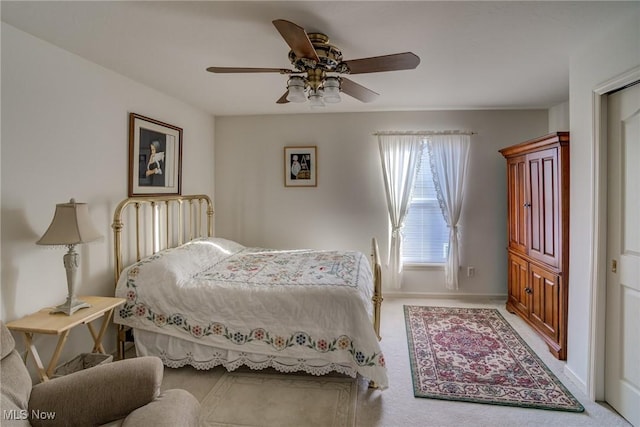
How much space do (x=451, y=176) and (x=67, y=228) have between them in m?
3.96

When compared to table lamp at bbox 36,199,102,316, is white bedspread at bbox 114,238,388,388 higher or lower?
lower

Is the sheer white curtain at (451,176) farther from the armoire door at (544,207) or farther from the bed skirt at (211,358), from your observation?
the bed skirt at (211,358)

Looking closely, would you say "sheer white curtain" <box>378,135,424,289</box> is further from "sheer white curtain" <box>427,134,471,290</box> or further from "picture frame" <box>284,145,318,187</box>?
"picture frame" <box>284,145,318,187</box>

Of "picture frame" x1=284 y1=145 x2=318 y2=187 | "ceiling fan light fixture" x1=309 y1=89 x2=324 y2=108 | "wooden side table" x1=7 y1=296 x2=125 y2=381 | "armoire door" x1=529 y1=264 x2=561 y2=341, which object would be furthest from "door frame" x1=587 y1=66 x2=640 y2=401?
"wooden side table" x1=7 y1=296 x2=125 y2=381

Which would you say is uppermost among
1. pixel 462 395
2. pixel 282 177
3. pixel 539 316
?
pixel 282 177

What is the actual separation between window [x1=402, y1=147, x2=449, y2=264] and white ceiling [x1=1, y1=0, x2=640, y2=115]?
1.38m

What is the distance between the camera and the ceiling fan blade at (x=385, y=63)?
6.18ft

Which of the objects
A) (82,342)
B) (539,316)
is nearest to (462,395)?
(539,316)

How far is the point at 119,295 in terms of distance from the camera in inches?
104

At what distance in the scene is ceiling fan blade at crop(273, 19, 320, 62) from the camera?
1562mm

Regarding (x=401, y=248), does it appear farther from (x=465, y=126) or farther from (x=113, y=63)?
(x=113, y=63)

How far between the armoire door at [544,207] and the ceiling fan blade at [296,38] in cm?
230

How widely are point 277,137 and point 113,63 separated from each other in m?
2.16

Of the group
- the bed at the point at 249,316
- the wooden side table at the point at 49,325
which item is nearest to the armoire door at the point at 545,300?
the bed at the point at 249,316
